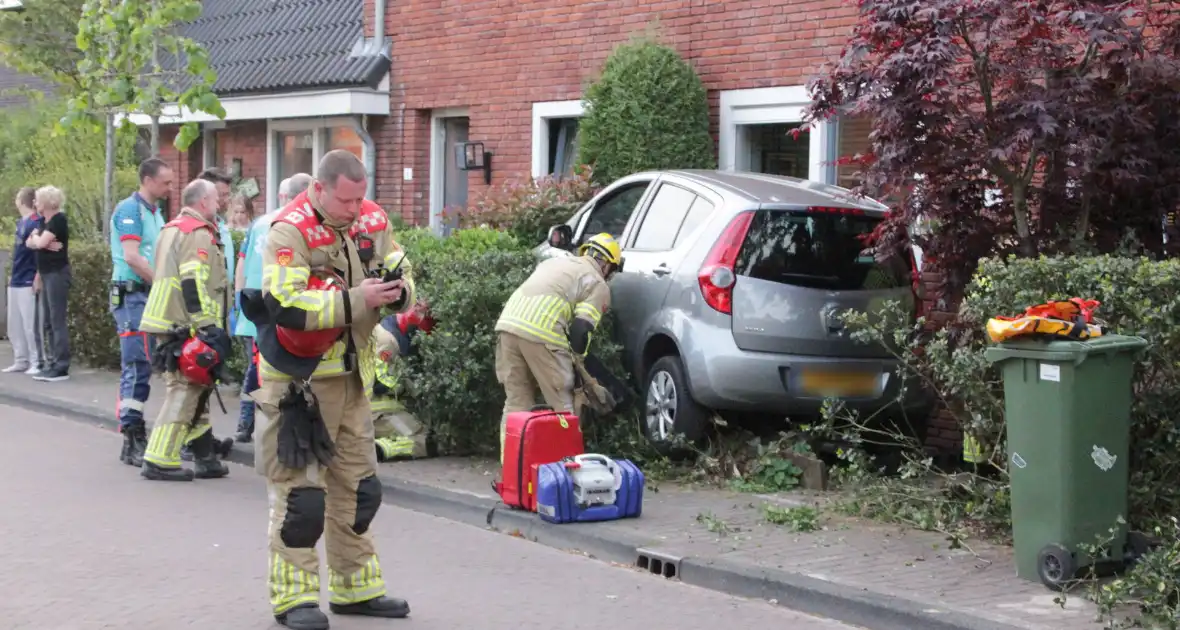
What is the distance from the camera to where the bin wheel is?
272 inches

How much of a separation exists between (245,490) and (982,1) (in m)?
5.28

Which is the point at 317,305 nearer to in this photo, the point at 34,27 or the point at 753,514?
the point at 753,514

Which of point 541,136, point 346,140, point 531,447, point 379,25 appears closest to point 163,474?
point 531,447

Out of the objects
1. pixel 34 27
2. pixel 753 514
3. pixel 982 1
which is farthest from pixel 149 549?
pixel 34 27

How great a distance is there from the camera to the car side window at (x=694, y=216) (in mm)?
9922

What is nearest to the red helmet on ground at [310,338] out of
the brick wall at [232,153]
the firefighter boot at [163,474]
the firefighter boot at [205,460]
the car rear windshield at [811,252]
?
the car rear windshield at [811,252]

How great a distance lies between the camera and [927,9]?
8164 mm

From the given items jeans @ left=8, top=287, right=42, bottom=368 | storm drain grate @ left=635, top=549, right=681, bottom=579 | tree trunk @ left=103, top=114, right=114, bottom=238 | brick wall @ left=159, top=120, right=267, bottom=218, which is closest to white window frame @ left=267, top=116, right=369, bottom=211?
brick wall @ left=159, top=120, right=267, bottom=218

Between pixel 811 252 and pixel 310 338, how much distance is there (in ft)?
13.6

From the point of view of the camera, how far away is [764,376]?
941 centimetres

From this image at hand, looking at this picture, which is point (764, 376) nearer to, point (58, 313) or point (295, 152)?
point (58, 313)

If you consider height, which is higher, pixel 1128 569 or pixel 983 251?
pixel 983 251

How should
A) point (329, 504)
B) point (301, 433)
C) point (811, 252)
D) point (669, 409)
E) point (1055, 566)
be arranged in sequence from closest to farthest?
point (301, 433)
point (329, 504)
point (1055, 566)
point (811, 252)
point (669, 409)

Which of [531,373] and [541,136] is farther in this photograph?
[541,136]
